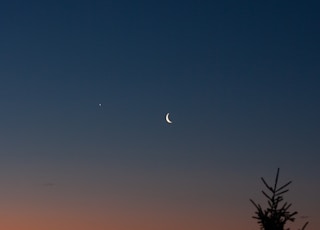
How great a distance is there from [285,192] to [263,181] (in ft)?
2.45

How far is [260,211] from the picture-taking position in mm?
17266

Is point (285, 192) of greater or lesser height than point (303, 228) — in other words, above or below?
above

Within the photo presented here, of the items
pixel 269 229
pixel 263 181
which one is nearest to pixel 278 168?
pixel 263 181

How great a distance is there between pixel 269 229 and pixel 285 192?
1056 mm

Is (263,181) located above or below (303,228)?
above

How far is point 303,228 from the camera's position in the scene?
1636cm

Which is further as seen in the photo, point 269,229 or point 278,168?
point 269,229

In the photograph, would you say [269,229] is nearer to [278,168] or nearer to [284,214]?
[284,214]

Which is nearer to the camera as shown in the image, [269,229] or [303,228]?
[303,228]

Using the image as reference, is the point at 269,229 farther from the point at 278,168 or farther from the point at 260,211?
the point at 278,168

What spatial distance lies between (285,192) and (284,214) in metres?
0.57

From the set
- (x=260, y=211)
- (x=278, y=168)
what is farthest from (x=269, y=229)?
(x=278, y=168)

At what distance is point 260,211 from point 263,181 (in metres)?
0.85
